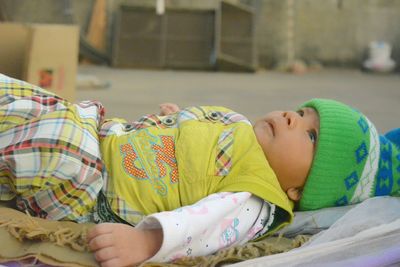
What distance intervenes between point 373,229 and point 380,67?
5840 mm

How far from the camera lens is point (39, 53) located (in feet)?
9.20

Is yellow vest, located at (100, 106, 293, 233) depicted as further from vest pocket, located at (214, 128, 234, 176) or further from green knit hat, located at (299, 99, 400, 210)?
green knit hat, located at (299, 99, 400, 210)

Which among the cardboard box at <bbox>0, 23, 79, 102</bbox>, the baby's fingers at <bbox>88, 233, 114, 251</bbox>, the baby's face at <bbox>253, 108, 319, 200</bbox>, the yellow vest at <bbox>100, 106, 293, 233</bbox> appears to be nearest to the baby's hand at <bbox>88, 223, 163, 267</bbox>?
the baby's fingers at <bbox>88, 233, 114, 251</bbox>

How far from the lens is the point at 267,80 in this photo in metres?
5.81

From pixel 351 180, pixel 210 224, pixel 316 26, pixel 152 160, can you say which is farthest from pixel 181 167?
pixel 316 26

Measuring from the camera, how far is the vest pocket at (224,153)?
51.5 inches

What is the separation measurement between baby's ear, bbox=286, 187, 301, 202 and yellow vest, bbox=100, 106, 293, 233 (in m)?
Result: 0.09

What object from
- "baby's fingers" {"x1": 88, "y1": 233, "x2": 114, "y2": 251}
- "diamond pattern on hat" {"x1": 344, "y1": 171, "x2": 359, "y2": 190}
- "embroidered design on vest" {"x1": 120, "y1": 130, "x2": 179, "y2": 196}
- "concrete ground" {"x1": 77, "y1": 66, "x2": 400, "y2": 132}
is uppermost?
"embroidered design on vest" {"x1": 120, "y1": 130, "x2": 179, "y2": 196}

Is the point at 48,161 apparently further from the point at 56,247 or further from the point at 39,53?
the point at 39,53

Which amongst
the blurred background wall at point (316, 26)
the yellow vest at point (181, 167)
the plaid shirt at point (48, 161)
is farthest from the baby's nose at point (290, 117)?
the blurred background wall at point (316, 26)

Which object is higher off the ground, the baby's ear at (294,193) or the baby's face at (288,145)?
the baby's face at (288,145)

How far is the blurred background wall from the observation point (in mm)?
7012

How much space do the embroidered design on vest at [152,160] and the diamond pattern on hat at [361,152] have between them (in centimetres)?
46

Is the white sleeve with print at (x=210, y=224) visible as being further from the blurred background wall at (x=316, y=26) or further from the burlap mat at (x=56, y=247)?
the blurred background wall at (x=316, y=26)
